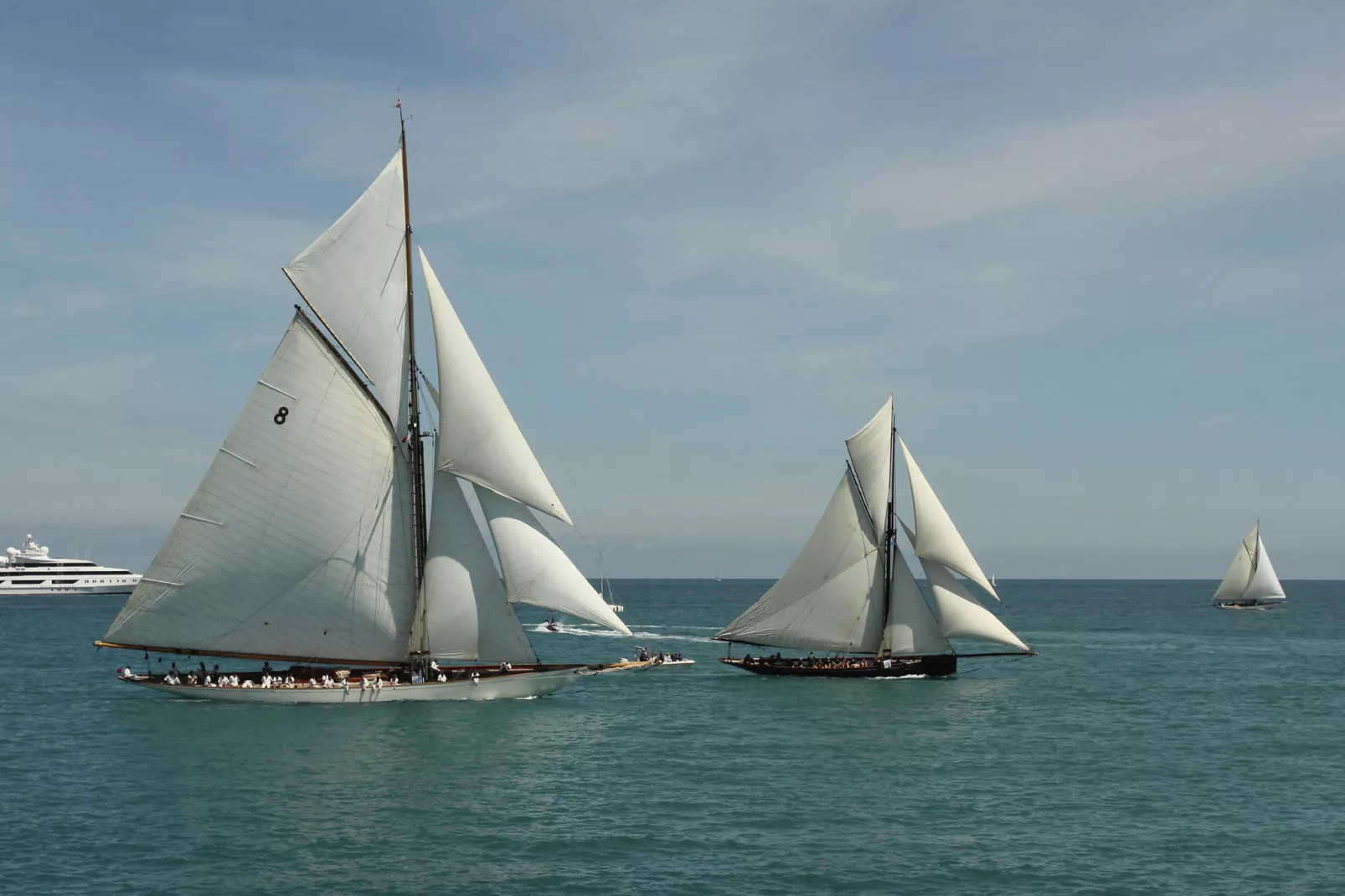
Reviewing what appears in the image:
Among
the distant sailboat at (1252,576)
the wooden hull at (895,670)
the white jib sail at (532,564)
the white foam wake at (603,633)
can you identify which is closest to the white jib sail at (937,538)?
the wooden hull at (895,670)

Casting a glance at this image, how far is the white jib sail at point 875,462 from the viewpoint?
70812mm

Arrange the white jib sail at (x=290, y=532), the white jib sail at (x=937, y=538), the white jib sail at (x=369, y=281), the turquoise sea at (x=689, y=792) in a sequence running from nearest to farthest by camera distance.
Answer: the turquoise sea at (x=689, y=792) < the white jib sail at (x=290, y=532) < the white jib sail at (x=369, y=281) < the white jib sail at (x=937, y=538)

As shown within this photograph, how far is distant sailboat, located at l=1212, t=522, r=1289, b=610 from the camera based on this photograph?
7382 inches

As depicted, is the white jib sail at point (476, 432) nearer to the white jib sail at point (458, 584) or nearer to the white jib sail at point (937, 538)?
the white jib sail at point (458, 584)

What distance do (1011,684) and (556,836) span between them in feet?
147

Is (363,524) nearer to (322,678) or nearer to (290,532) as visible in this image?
(290,532)

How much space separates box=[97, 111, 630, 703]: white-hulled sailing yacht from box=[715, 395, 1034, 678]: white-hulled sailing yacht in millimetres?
19971

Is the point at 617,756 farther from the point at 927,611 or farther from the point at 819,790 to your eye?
the point at 927,611

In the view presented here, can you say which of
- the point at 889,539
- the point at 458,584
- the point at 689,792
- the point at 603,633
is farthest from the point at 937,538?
the point at 603,633

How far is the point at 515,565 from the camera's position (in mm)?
54031

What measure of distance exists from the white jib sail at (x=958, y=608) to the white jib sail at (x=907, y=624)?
1.16m

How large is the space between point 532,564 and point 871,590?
23820mm

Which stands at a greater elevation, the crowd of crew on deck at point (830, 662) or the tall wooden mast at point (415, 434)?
the tall wooden mast at point (415, 434)

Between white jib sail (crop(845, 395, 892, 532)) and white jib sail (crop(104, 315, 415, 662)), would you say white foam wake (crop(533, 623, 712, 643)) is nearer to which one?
white jib sail (crop(845, 395, 892, 532))
